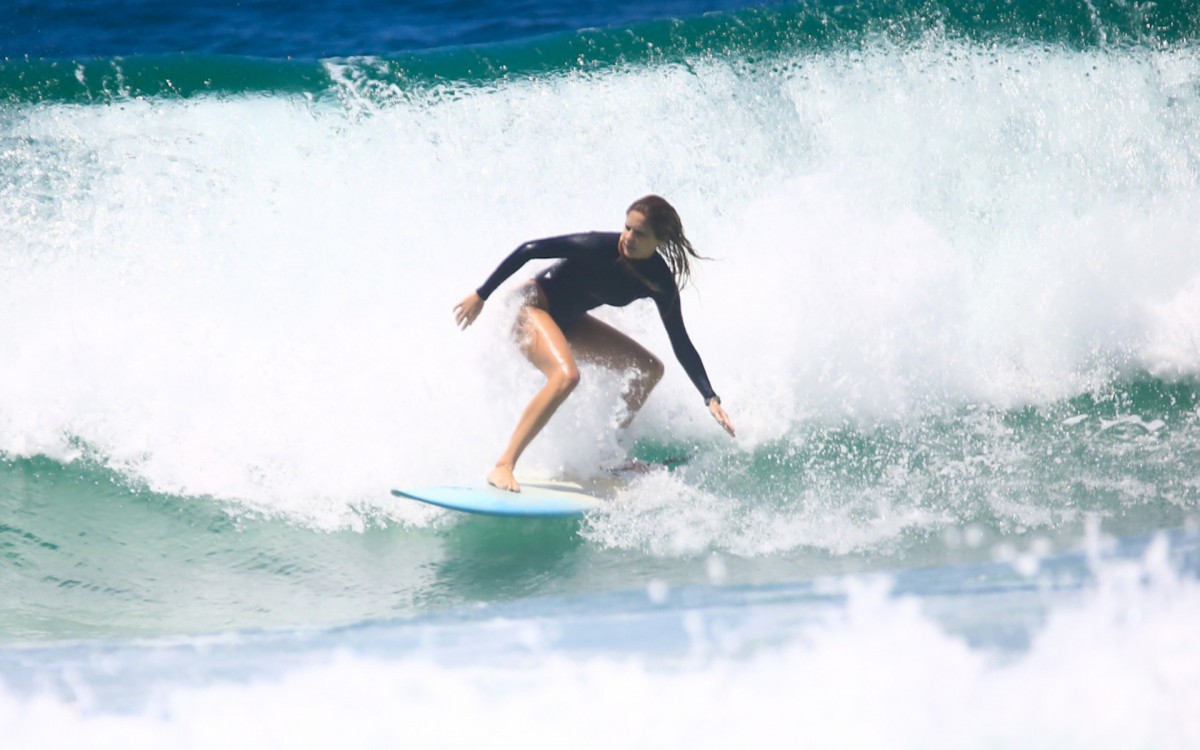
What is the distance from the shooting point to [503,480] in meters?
4.60

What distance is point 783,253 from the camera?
6746mm

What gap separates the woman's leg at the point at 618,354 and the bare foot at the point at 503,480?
74 centimetres

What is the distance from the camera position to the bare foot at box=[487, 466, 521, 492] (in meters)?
4.60

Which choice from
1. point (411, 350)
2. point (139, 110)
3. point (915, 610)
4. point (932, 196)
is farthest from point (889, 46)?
point (915, 610)

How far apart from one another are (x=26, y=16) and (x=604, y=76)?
5251 millimetres

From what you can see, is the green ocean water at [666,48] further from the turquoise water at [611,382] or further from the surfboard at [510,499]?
the surfboard at [510,499]

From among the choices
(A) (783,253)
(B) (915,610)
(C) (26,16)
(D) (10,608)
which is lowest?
(D) (10,608)

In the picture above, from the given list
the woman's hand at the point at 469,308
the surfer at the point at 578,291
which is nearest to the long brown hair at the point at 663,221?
the surfer at the point at 578,291

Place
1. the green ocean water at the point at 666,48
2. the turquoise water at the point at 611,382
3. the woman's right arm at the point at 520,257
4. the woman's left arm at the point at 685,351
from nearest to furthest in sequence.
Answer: the turquoise water at the point at 611,382
the woman's right arm at the point at 520,257
the woman's left arm at the point at 685,351
the green ocean water at the point at 666,48

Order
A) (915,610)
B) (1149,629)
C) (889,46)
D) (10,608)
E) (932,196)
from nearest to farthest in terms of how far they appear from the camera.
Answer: (1149,629)
(915,610)
(10,608)
(932,196)
(889,46)

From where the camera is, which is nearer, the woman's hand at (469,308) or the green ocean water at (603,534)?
the green ocean water at (603,534)

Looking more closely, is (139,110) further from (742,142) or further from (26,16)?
(742,142)

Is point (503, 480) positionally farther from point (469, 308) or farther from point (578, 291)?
point (578, 291)

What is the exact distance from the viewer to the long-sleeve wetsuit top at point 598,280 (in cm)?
459
